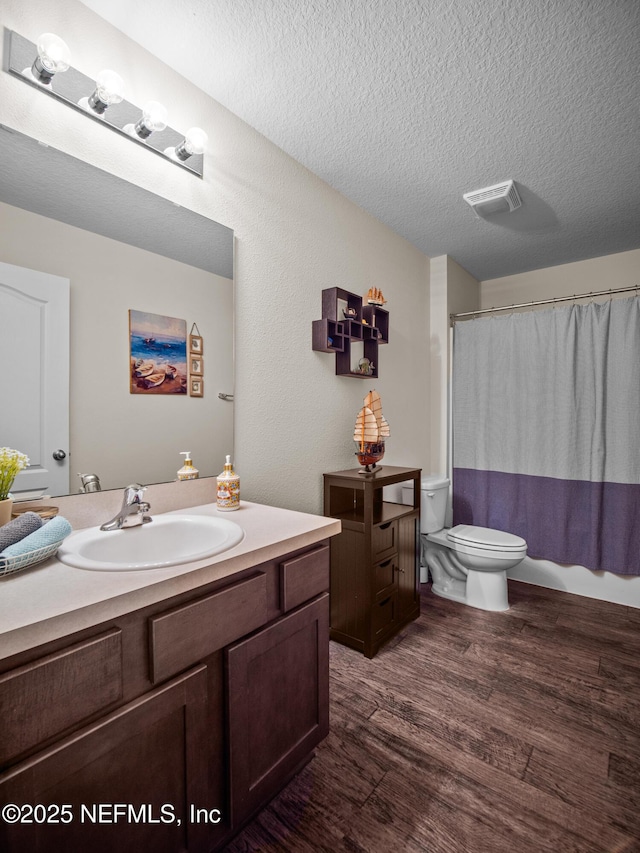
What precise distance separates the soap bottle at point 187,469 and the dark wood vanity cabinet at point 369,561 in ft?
2.65

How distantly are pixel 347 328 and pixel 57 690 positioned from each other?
6.32 feet

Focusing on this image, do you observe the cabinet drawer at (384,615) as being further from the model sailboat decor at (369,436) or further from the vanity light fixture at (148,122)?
the vanity light fixture at (148,122)

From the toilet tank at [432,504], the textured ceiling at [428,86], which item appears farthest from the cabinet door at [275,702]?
the textured ceiling at [428,86]

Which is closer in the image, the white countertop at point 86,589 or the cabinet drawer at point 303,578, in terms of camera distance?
the white countertop at point 86,589

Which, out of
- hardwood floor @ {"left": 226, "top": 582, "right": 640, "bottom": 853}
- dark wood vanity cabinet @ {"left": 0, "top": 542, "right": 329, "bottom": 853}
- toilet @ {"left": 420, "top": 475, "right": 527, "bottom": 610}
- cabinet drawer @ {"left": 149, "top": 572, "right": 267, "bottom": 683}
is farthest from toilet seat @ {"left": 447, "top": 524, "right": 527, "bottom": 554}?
cabinet drawer @ {"left": 149, "top": 572, "right": 267, "bottom": 683}

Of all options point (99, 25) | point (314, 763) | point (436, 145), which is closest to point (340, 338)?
point (436, 145)

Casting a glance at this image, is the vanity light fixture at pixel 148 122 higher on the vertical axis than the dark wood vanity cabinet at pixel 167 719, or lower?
higher

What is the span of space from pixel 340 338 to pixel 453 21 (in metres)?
1.28

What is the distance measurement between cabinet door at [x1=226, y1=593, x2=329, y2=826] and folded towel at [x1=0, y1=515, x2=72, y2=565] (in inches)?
19.5

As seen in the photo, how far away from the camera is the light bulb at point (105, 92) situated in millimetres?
1239

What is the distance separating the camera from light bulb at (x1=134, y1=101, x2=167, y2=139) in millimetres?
1372

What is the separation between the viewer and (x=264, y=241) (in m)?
1.89

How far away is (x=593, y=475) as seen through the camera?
2.69 meters

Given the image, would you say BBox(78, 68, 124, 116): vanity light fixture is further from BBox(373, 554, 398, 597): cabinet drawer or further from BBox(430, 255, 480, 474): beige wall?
BBox(430, 255, 480, 474): beige wall
